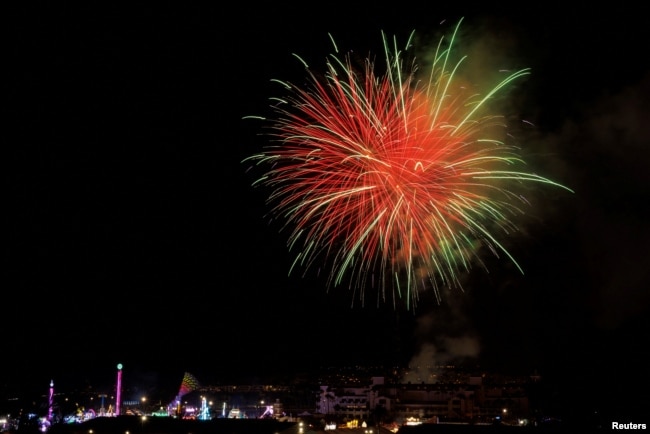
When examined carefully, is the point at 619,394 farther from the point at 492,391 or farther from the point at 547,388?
the point at 492,391

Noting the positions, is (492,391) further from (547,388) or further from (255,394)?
(255,394)

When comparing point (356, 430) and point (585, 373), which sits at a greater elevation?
point (585, 373)

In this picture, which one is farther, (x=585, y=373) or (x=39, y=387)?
(x=39, y=387)

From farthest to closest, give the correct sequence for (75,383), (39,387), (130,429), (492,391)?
(75,383) → (492,391) → (39,387) → (130,429)

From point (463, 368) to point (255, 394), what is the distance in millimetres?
33922

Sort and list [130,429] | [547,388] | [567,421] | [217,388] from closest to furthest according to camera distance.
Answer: [567,421] < [547,388] < [130,429] < [217,388]

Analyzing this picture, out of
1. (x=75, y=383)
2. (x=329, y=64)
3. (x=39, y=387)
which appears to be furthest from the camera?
(x=75, y=383)

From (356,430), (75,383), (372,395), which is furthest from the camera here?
(75,383)

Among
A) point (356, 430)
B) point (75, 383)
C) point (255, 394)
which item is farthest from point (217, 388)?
point (356, 430)

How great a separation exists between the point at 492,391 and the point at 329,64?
126ft

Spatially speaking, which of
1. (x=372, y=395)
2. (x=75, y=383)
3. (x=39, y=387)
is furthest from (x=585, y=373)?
(x=75, y=383)

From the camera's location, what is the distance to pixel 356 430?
90.5ft

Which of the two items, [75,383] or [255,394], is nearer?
[75,383]

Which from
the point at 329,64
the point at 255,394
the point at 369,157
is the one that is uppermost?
the point at 329,64
